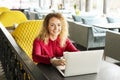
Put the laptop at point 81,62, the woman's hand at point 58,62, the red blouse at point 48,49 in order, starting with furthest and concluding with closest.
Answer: the red blouse at point 48,49 < the woman's hand at point 58,62 < the laptop at point 81,62

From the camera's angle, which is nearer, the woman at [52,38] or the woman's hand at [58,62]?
the woman's hand at [58,62]

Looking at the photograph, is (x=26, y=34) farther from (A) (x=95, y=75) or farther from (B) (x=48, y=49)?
(A) (x=95, y=75)

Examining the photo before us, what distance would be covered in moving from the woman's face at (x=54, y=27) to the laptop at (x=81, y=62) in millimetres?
756

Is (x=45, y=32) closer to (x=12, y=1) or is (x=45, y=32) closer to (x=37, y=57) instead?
(x=37, y=57)

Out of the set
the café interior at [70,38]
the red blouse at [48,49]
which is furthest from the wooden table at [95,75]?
the red blouse at [48,49]

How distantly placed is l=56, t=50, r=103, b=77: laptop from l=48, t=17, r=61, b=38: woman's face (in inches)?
29.8

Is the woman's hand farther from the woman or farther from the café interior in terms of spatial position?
the woman

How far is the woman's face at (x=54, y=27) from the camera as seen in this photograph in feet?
7.68

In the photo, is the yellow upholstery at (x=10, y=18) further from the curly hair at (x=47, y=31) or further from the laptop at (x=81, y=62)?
the laptop at (x=81, y=62)

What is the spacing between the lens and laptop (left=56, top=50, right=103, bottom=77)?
1.51 m

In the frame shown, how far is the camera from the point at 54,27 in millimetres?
2342

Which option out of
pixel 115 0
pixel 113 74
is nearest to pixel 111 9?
pixel 115 0

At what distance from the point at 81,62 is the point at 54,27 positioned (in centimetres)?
87

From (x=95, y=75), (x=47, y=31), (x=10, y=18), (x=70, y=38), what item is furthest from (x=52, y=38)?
(x=70, y=38)
